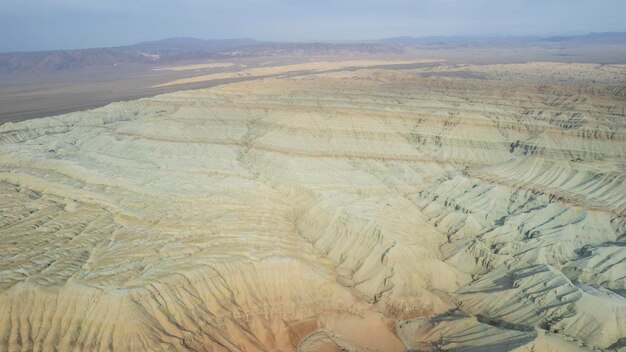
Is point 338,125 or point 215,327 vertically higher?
point 338,125

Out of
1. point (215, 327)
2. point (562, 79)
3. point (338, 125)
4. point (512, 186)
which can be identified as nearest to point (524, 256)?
point (512, 186)

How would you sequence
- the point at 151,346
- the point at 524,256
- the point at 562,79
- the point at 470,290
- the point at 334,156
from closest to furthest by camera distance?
1. the point at 151,346
2. the point at 470,290
3. the point at 524,256
4. the point at 334,156
5. the point at 562,79

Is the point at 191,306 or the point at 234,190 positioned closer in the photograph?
the point at 191,306

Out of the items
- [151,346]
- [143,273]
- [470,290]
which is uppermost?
[143,273]

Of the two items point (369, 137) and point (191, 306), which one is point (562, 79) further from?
point (191, 306)

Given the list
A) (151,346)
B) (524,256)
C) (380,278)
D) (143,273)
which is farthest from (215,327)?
(524,256)

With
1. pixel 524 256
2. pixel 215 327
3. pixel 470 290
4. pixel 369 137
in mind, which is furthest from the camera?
pixel 369 137
